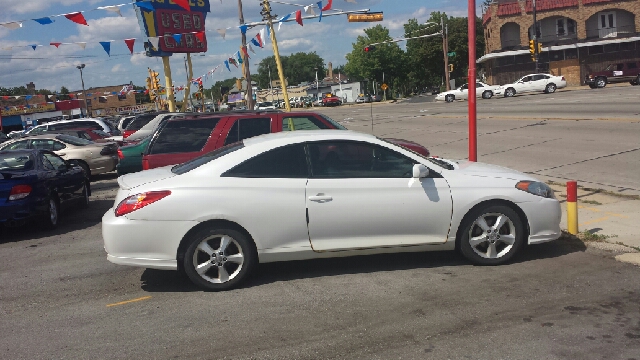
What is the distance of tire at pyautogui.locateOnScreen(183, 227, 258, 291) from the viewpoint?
5969 millimetres

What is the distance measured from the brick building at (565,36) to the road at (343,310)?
56.2 m

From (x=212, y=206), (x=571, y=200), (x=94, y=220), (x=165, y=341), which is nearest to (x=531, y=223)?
(x=571, y=200)

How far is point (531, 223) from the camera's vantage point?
21.3ft

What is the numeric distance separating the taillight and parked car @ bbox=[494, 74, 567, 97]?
4081 centimetres

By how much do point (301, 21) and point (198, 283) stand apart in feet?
62.0

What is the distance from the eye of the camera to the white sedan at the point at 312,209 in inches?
235

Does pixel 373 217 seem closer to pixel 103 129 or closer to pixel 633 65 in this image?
pixel 103 129

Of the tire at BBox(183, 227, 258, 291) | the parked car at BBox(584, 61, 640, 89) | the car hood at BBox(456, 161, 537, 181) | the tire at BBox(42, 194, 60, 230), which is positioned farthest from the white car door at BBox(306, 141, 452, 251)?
the parked car at BBox(584, 61, 640, 89)

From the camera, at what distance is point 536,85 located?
45344 millimetres

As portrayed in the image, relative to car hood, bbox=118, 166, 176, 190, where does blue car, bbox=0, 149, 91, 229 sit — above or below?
below

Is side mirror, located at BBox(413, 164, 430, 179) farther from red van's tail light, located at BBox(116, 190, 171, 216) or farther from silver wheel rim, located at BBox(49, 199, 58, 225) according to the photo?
silver wheel rim, located at BBox(49, 199, 58, 225)

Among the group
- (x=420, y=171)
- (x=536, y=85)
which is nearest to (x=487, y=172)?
(x=420, y=171)

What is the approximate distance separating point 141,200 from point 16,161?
5.93 meters

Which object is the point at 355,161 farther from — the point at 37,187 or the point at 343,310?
the point at 37,187
